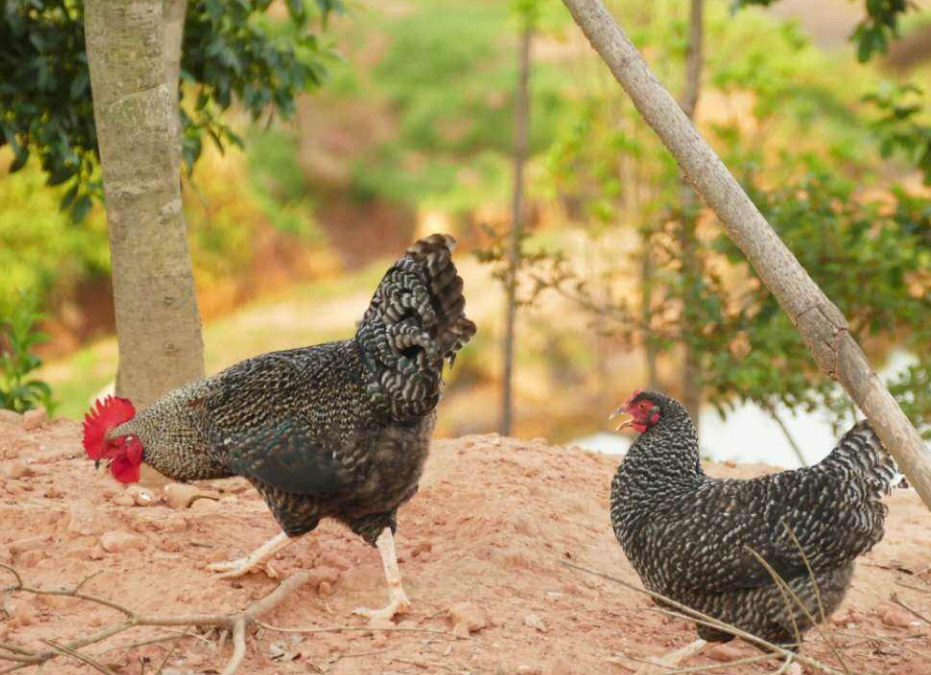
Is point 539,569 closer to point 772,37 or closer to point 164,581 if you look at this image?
point 164,581

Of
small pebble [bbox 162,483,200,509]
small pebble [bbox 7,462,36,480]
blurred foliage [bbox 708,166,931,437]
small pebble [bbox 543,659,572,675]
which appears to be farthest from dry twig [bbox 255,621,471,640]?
blurred foliage [bbox 708,166,931,437]

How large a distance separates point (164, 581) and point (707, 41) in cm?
1196

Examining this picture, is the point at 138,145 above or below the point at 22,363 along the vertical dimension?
above

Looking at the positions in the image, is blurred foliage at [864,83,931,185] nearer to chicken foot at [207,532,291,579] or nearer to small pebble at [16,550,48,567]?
chicken foot at [207,532,291,579]

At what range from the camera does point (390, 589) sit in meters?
4.50

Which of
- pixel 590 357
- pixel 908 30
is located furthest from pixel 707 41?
pixel 908 30

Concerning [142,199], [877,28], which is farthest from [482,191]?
[142,199]

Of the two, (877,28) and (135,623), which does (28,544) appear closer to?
(135,623)

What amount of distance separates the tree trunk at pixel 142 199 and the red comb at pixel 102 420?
0.32 meters

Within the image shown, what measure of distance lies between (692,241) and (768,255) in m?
4.46

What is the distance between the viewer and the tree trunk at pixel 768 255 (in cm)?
335

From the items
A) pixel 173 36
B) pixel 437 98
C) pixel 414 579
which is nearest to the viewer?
pixel 414 579

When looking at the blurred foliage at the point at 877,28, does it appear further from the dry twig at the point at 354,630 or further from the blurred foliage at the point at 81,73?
the dry twig at the point at 354,630

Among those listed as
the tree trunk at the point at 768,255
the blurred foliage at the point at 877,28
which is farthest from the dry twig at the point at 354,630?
the blurred foliage at the point at 877,28
